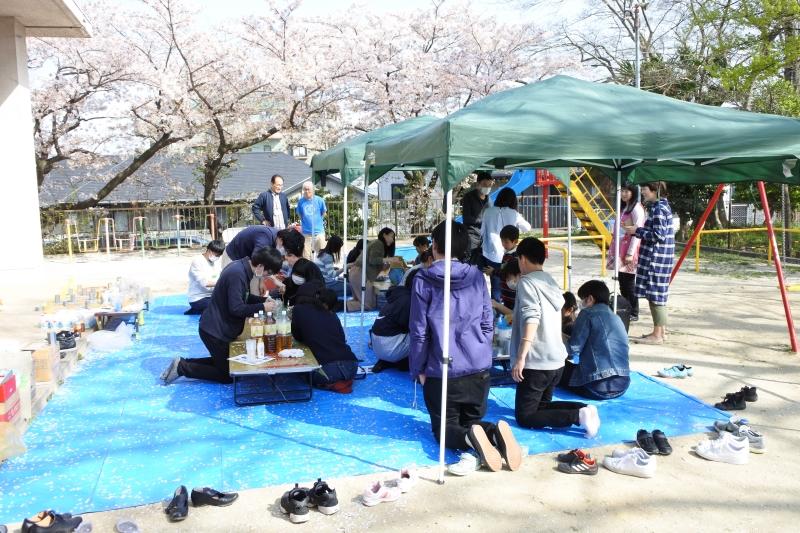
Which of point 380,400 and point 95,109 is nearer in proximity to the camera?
point 380,400

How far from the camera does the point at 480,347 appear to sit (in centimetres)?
401

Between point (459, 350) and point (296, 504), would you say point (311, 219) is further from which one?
point (296, 504)

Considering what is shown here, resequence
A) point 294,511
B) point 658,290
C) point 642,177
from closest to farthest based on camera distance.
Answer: point 294,511 < point 658,290 < point 642,177

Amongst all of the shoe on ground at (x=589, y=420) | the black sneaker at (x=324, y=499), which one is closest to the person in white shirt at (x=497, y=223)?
the shoe on ground at (x=589, y=420)

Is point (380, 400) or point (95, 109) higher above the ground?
point (95, 109)

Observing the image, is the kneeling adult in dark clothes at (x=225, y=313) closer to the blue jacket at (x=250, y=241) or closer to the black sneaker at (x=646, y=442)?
the blue jacket at (x=250, y=241)

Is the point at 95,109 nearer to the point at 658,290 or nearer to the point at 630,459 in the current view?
the point at 658,290

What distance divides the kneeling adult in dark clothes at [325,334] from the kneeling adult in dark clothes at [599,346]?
182cm

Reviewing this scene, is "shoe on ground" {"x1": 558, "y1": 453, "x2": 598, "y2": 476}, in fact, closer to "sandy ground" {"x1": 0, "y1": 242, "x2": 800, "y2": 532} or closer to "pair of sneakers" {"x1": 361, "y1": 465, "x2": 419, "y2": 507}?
"sandy ground" {"x1": 0, "y1": 242, "x2": 800, "y2": 532}

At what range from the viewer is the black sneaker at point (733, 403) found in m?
4.89

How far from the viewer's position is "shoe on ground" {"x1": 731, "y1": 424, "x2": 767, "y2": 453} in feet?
13.5

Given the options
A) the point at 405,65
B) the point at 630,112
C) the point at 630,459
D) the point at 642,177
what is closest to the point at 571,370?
the point at 630,459

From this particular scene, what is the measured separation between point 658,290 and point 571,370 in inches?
80.1

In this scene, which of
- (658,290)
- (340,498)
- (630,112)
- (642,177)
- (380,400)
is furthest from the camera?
(642,177)
